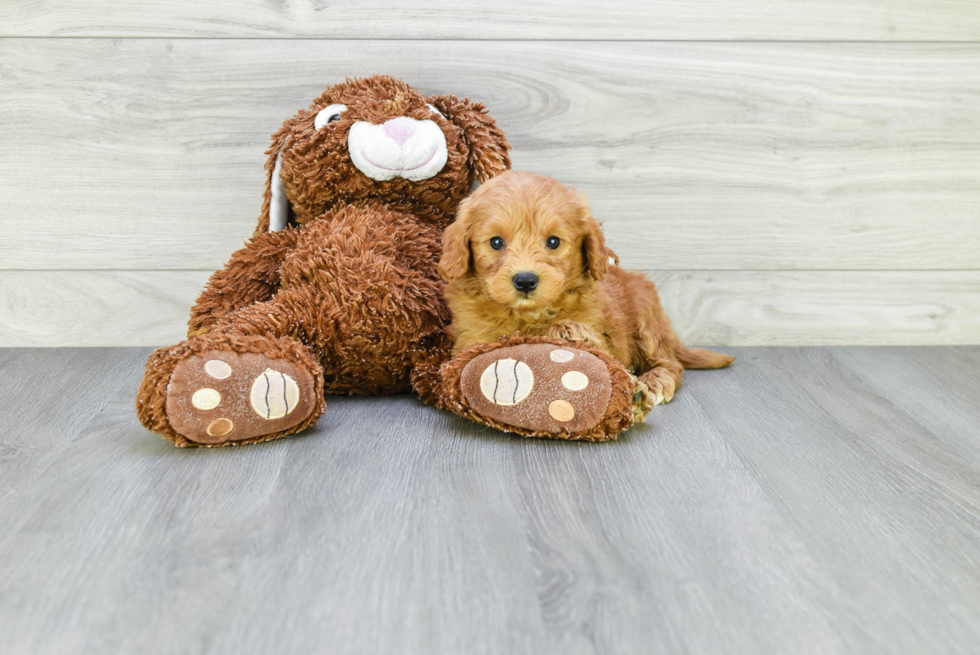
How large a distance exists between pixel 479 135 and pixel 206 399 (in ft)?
2.06

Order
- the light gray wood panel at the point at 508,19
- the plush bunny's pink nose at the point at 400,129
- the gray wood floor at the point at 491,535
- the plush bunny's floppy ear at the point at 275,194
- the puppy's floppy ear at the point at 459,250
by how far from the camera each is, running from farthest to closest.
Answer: the light gray wood panel at the point at 508,19
the plush bunny's floppy ear at the point at 275,194
the plush bunny's pink nose at the point at 400,129
the puppy's floppy ear at the point at 459,250
the gray wood floor at the point at 491,535

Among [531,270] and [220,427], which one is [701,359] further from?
[220,427]

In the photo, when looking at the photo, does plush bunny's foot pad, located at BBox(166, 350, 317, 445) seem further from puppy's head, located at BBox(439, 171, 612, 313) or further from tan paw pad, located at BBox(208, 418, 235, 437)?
puppy's head, located at BBox(439, 171, 612, 313)

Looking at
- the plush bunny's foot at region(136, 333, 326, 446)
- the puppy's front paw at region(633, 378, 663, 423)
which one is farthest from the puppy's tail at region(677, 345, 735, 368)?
the plush bunny's foot at region(136, 333, 326, 446)

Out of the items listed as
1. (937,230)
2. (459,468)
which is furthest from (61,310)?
(937,230)

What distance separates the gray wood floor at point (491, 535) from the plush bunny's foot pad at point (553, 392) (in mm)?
36

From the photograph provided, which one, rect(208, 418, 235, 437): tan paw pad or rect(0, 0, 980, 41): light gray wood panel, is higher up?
rect(0, 0, 980, 41): light gray wood panel

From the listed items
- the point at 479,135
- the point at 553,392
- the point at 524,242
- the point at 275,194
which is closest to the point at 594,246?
the point at 524,242

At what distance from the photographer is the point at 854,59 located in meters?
1.62

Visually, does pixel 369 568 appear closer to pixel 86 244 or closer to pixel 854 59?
pixel 86 244

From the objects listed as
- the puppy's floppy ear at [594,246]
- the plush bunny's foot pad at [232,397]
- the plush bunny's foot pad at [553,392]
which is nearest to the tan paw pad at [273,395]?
the plush bunny's foot pad at [232,397]

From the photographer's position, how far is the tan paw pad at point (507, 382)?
113 cm

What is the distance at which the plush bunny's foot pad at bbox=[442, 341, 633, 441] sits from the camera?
112 cm

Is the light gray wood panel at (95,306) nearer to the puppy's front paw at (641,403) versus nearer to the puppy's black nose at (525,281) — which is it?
the puppy's black nose at (525,281)
